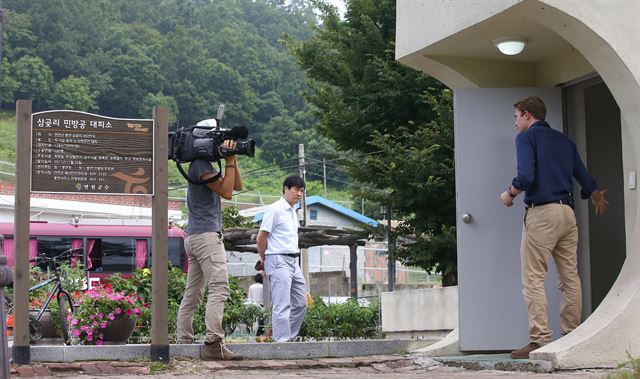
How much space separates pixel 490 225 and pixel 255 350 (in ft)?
7.38

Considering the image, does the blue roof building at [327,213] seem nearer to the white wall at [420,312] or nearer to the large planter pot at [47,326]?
the white wall at [420,312]

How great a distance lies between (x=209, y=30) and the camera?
92875mm

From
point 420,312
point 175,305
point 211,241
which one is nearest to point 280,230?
point 211,241

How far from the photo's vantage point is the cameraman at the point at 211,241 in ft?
29.0

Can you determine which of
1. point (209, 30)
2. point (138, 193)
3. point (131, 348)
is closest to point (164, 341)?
point (131, 348)

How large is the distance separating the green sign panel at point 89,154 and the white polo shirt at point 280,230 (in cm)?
189

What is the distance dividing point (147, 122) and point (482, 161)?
2838 mm

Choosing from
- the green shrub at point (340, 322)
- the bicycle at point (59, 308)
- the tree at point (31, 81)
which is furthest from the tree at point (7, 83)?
the bicycle at point (59, 308)

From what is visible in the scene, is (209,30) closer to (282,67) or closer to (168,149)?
(282,67)

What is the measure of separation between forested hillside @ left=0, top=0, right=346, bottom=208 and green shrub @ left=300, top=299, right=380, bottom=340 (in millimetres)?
52166

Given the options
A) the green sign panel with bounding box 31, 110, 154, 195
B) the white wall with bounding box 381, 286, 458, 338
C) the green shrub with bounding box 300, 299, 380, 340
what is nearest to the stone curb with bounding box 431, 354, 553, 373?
the green sign panel with bounding box 31, 110, 154, 195

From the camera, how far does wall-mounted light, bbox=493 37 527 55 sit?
8812mm

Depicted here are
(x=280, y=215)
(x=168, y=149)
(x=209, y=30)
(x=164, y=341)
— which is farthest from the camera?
(x=209, y=30)

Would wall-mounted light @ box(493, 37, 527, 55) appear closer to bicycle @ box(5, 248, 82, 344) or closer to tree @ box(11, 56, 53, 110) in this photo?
bicycle @ box(5, 248, 82, 344)
